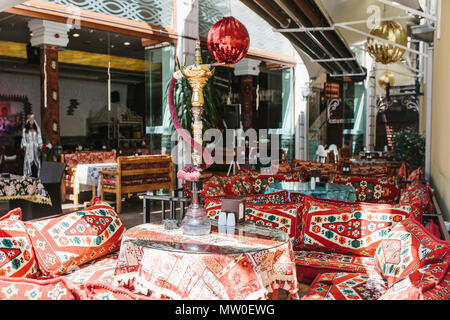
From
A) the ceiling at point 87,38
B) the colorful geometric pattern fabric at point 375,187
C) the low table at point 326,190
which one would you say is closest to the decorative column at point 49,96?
the ceiling at point 87,38

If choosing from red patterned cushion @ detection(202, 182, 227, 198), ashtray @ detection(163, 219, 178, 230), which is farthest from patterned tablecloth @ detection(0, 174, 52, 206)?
ashtray @ detection(163, 219, 178, 230)

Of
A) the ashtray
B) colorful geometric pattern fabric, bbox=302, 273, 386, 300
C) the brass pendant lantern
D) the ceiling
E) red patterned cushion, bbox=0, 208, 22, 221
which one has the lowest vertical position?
colorful geometric pattern fabric, bbox=302, 273, 386, 300

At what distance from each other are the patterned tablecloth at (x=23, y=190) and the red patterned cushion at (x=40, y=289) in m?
4.00

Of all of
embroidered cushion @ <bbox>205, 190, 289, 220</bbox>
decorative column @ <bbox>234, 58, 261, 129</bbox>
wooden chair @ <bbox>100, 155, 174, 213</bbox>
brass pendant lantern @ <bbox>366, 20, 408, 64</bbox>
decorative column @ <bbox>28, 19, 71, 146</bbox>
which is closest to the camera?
embroidered cushion @ <bbox>205, 190, 289, 220</bbox>

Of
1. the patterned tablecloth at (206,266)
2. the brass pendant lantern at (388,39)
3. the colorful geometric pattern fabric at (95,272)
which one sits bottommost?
the colorful geometric pattern fabric at (95,272)

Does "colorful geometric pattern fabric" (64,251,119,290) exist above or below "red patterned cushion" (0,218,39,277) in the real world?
below

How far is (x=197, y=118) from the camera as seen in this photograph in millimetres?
3076

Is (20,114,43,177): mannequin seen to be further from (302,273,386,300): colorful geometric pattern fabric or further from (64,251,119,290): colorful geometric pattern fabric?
(302,273,386,300): colorful geometric pattern fabric

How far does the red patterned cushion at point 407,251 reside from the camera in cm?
218

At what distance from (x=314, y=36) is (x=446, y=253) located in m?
7.34

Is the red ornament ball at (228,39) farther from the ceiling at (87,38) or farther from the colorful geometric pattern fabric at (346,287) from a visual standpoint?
the ceiling at (87,38)

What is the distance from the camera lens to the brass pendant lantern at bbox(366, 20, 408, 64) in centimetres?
588

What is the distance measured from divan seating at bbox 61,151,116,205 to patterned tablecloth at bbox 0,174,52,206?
258cm
